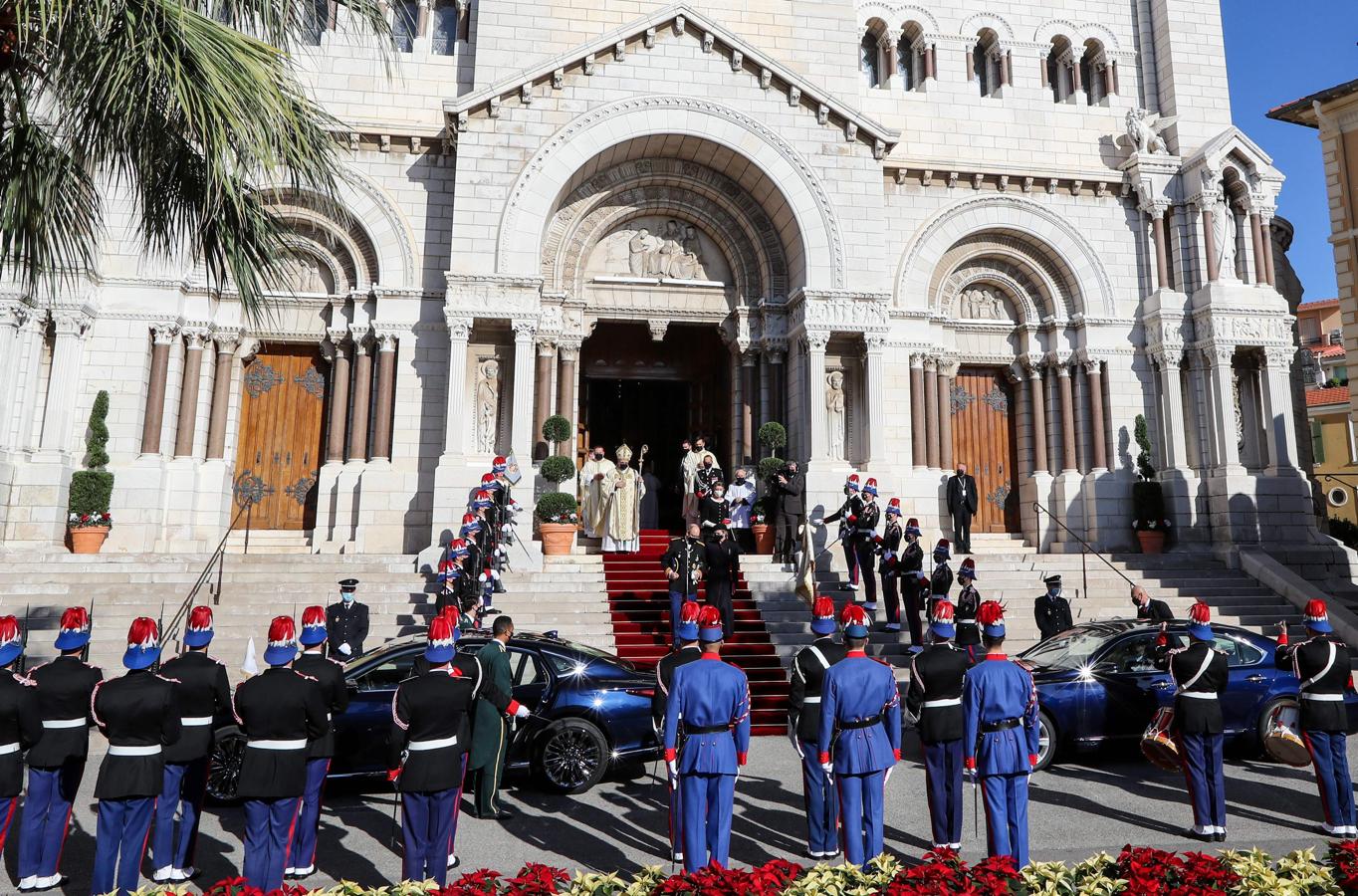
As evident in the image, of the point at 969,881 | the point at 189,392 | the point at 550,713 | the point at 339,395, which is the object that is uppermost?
the point at 339,395

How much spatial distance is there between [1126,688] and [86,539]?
58.0ft

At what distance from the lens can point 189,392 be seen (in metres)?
18.8

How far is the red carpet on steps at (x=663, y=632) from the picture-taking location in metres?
12.4

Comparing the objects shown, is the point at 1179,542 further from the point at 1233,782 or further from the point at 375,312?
the point at 375,312

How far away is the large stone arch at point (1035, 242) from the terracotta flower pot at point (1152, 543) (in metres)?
5.55

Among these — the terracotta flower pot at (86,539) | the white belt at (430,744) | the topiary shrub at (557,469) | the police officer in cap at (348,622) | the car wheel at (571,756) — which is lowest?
the car wheel at (571,756)

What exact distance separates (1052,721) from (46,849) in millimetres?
9500

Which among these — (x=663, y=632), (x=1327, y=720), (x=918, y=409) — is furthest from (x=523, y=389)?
(x=1327, y=720)

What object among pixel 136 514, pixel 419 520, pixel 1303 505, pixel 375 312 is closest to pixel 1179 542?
pixel 1303 505

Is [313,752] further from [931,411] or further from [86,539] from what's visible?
[931,411]

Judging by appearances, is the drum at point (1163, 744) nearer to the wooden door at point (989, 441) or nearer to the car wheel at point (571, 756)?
the car wheel at point (571, 756)

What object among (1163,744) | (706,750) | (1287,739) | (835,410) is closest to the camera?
(706,750)

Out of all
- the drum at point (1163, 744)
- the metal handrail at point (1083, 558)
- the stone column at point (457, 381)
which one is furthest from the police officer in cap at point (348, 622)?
the metal handrail at point (1083, 558)

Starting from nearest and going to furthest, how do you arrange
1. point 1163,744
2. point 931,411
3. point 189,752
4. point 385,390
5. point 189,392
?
point 189,752
point 1163,744
point 189,392
point 385,390
point 931,411
